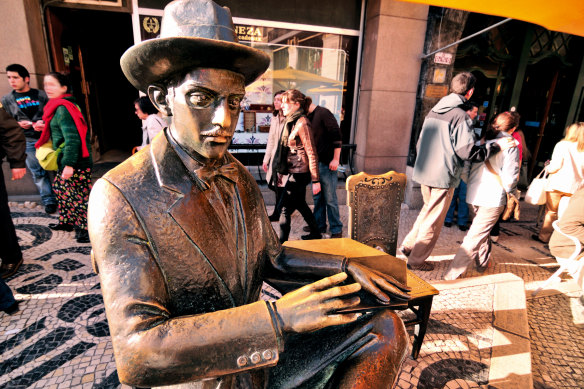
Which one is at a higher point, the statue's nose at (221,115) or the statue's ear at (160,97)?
the statue's ear at (160,97)

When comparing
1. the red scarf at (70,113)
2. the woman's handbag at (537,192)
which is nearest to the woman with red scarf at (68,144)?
the red scarf at (70,113)

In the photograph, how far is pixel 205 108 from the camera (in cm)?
104

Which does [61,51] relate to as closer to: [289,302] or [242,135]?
[242,135]

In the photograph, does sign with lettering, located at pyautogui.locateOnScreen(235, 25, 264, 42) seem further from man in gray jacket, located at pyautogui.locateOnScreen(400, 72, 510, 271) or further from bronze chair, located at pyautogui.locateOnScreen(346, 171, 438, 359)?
bronze chair, located at pyautogui.locateOnScreen(346, 171, 438, 359)

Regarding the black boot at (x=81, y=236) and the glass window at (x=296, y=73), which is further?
the glass window at (x=296, y=73)

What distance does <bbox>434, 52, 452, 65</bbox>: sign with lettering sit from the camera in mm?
5947

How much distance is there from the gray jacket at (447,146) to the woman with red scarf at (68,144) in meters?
4.35

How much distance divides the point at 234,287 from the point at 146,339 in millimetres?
362

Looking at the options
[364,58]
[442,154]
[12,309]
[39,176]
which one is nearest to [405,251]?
[442,154]

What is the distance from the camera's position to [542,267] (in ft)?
14.4

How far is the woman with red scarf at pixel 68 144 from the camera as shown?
383 cm

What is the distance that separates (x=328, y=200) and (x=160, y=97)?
3.83m

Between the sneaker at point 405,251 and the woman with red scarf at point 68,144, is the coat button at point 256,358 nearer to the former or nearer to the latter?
the sneaker at point 405,251

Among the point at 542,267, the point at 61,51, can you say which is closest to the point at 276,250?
the point at 542,267
